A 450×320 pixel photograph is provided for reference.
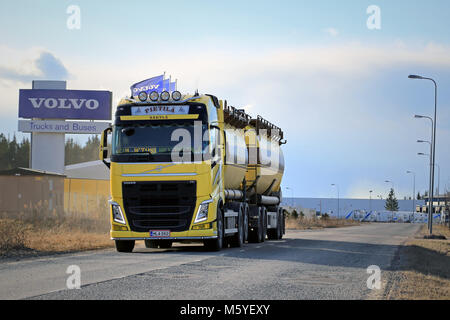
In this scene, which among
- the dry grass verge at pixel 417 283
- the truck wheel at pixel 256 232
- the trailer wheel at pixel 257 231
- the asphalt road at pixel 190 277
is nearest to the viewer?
the asphalt road at pixel 190 277

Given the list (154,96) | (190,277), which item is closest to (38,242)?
(154,96)

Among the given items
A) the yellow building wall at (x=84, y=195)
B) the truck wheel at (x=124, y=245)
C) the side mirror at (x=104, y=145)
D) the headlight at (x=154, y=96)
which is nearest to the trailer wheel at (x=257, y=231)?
the truck wheel at (x=124, y=245)

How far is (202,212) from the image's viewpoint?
19.1m

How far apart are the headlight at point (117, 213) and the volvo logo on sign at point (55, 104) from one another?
3476cm

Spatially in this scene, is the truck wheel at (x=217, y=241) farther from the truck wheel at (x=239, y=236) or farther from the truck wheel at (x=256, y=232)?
the truck wheel at (x=256, y=232)

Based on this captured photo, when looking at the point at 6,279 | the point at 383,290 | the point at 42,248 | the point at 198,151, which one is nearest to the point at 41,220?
the point at 42,248

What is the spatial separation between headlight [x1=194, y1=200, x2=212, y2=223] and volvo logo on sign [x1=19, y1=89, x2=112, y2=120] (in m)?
35.4

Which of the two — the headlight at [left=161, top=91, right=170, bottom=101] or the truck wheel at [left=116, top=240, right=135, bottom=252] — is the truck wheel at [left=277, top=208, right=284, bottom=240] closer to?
the truck wheel at [left=116, top=240, right=135, bottom=252]

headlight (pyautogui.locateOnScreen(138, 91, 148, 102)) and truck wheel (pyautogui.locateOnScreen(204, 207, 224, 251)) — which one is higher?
headlight (pyautogui.locateOnScreen(138, 91, 148, 102))

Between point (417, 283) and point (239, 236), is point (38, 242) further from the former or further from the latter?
point (417, 283)

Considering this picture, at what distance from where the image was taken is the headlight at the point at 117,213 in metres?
19.1

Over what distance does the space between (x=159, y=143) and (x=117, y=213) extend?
232 centimetres

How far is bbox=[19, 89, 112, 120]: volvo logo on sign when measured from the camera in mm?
52781

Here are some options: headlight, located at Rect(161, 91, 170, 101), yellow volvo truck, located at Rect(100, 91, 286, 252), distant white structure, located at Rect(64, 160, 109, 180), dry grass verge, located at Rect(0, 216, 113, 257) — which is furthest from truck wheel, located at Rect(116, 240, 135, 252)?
distant white structure, located at Rect(64, 160, 109, 180)
